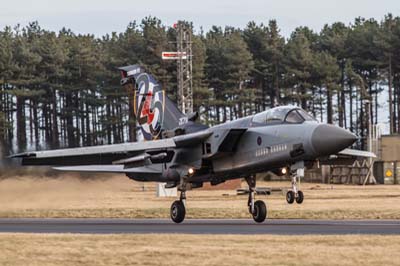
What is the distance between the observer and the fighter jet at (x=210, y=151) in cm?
2453

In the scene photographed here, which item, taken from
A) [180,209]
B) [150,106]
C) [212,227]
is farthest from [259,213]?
[150,106]

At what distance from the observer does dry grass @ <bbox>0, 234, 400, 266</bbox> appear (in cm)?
1588

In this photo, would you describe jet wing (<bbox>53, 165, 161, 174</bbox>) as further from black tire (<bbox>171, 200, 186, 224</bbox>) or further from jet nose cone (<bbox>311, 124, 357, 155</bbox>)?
jet nose cone (<bbox>311, 124, 357, 155</bbox>)

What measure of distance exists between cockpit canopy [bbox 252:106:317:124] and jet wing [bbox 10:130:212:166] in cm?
222

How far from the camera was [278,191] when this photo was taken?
169ft

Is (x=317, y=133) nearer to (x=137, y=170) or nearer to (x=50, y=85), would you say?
(x=137, y=170)

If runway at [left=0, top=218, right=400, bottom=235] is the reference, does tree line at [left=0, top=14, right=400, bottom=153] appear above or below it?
above

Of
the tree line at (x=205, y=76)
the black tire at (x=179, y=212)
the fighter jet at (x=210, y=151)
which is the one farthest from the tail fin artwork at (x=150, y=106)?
the tree line at (x=205, y=76)

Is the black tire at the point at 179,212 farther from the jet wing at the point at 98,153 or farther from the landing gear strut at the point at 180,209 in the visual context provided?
the jet wing at the point at 98,153

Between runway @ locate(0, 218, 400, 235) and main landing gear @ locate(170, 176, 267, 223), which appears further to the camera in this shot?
main landing gear @ locate(170, 176, 267, 223)

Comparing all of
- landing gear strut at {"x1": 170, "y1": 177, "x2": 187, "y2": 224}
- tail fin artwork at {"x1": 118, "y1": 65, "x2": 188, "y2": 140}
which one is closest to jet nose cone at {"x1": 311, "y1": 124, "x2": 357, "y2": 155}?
landing gear strut at {"x1": 170, "y1": 177, "x2": 187, "y2": 224}

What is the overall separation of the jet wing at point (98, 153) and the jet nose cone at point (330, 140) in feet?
14.9

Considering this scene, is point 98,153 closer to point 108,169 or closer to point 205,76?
point 108,169

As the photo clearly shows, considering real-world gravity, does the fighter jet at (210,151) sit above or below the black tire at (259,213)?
above
